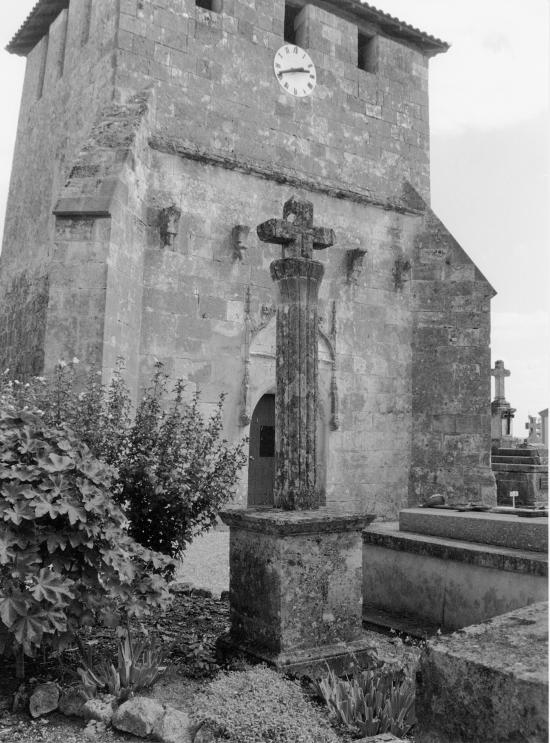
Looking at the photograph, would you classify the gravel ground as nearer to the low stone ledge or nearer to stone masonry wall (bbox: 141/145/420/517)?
stone masonry wall (bbox: 141/145/420/517)

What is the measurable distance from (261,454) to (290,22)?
7.82 meters

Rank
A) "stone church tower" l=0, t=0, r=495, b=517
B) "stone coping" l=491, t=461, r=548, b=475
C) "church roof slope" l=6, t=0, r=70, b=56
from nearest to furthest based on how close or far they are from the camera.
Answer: "stone church tower" l=0, t=0, r=495, b=517 → "church roof slope" l=6, t=0, r=70, b=56 → "stone coping" l=491, t=461, r=548, b=475

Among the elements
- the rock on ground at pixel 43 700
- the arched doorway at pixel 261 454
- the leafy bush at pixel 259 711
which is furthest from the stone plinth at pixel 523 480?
the rock on ground at pixel 43 700

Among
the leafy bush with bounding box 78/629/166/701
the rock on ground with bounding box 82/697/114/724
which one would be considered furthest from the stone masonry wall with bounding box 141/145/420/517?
the rock on ground with bounding box 82/697/114/724

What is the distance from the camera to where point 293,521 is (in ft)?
13.1

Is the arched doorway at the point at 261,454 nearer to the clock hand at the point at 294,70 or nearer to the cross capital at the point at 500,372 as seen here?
the clock hand at the point at 294,70

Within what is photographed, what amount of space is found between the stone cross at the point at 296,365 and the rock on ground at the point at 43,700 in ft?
5.75

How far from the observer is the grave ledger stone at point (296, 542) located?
3969 mm

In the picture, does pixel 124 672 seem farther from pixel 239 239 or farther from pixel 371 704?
pixel 239 239

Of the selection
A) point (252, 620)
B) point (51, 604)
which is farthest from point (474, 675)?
point (252, 620)

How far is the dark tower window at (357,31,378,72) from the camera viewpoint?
12.1 metres

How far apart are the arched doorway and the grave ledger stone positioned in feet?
19.2

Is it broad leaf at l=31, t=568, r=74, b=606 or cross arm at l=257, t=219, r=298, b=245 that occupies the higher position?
cross arm at l=257, t=219, r=298, b=245

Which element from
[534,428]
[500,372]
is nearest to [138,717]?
[500,372]
